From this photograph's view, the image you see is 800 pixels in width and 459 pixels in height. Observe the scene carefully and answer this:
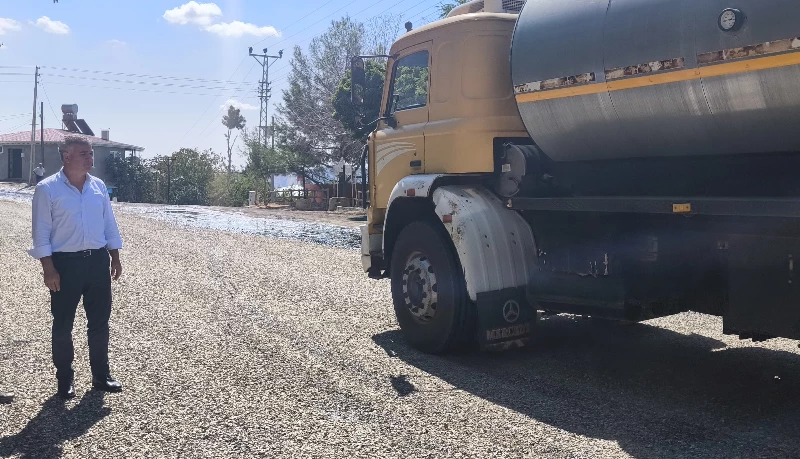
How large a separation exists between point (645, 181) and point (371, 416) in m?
2.47

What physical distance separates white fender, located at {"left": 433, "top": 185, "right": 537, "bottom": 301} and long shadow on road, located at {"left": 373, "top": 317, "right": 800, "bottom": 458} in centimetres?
74

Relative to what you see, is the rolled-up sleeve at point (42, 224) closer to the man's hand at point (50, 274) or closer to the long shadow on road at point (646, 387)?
the man's hand at point (50, 274)

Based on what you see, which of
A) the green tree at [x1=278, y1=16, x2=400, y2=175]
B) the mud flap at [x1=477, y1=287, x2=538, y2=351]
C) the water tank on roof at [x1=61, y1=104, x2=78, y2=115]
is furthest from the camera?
the water tank on roof at [x1=61, y1=104, x2=78, y2=115]

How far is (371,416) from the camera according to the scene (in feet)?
15.6

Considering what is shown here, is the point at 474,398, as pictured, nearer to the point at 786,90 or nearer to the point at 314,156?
the point at 786,90

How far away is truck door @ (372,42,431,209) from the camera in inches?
276

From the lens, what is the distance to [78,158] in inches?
195

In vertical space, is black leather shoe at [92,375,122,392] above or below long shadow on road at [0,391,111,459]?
above

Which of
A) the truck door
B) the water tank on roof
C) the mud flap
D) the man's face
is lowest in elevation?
the mud flap

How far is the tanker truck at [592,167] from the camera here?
429 centimetres

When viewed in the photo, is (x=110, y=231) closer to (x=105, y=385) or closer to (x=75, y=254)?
(x=75, y=254)

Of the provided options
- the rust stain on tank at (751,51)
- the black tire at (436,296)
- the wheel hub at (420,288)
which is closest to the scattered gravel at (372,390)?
the black tire at (436,296)

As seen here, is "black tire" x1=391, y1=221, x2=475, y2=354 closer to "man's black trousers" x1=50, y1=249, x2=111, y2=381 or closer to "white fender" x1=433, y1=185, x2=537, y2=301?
"white fender" x1=433, y1=185, x2=537, y2=301

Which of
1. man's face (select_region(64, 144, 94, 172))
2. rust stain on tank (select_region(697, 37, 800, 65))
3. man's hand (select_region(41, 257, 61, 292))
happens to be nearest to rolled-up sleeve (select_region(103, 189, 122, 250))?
man's face (select_region(64, 144, 94, 172))
